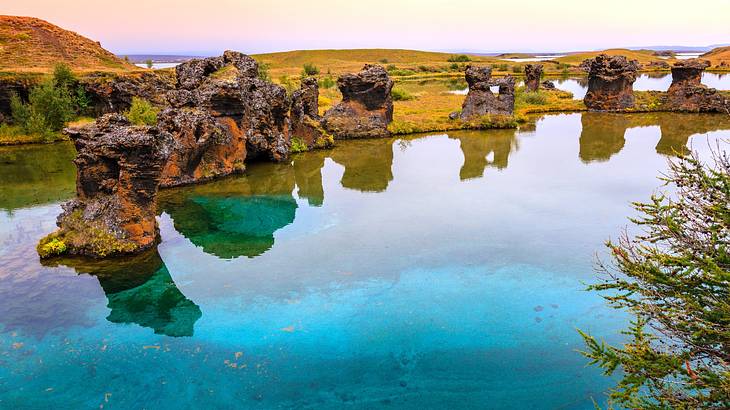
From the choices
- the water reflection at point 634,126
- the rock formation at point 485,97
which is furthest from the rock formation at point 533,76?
the rock formation at point 485,97

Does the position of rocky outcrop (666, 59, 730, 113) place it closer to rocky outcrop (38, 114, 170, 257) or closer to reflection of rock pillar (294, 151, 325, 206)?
reflection of rock pillar (294, 151, 325, 206)

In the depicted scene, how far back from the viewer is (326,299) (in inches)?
585

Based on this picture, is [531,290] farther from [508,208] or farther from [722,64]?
[722,64]

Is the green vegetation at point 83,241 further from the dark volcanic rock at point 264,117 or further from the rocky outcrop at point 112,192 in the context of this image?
the dark volcanic rock at point 264,117

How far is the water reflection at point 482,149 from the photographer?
101ft

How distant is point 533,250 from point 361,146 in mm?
21915

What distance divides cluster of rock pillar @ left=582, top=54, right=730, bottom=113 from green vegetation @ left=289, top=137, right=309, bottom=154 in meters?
35.2

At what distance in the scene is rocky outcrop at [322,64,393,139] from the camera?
1603 inches

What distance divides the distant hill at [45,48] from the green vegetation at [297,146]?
3564 cm

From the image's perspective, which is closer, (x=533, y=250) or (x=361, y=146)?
(x=533, y=250)

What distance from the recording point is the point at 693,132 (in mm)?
40594

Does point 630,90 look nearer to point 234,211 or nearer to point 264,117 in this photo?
point 264,117

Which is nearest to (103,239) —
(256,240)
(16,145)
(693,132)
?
(256,240)

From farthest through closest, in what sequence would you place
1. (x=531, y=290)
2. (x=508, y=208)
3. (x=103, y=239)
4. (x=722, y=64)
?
(x=722, y=64)
(x=508, y=208)
(x=103, y=239)
(x=531, y=290)
